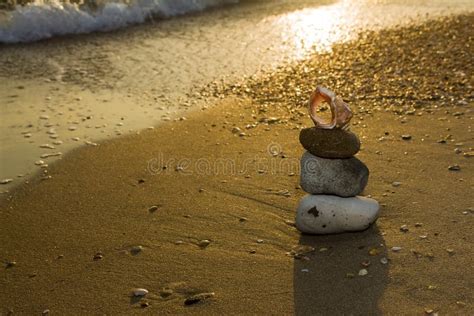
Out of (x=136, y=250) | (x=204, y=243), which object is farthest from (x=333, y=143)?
(x=136, y=250)

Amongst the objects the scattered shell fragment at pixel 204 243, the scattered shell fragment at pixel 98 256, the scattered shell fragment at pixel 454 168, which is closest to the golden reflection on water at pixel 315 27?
the scattered shell fragment at pixel 454 168

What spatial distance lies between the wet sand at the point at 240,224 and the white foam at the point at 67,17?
735cm

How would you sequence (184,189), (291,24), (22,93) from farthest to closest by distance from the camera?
(291,24) → (22,93) → (184,189)

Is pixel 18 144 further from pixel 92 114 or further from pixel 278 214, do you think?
pixel 278 214

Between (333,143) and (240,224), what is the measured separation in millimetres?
1017

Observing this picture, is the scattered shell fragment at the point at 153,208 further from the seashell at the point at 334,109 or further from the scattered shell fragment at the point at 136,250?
the seashell at the point at 334,109

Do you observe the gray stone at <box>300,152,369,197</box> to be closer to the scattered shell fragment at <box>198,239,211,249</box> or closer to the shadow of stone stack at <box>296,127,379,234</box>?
the shadow of stone stack at <box>296,127,379,234</box>

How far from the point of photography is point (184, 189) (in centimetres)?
545

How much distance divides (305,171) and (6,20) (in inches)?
444

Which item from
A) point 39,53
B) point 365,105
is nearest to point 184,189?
point 365,105

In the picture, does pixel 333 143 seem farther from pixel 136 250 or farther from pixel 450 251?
pixel 136 250

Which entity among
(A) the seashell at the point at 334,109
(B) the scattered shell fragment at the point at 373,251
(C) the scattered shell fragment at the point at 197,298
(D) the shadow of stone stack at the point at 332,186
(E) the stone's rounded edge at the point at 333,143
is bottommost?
(C) the scattered shell fragment at the point at 197,298

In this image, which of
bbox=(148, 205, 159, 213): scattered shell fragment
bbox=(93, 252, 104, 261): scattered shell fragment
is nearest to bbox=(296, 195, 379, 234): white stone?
bbox=(148, 205, 159, 213): scattered shell fragment

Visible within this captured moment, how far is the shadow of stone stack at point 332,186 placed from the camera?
435cm
